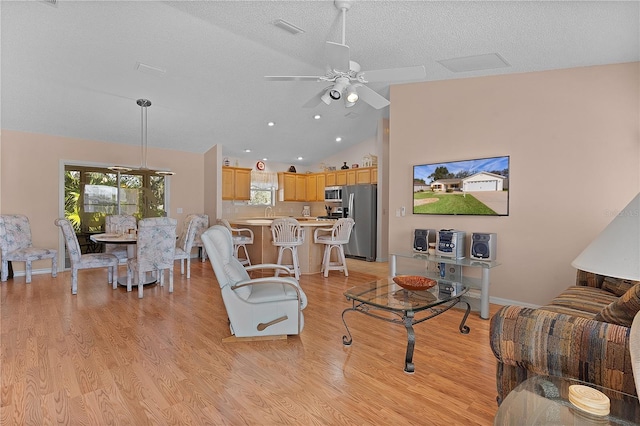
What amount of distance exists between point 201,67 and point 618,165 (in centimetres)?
499

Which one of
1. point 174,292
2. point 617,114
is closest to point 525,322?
point 617,114

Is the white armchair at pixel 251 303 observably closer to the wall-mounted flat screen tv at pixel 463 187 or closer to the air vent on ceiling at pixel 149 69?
the wall-mounted flat screen tv at pixel 463 187

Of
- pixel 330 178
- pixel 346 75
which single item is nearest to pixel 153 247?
pixel 346 75

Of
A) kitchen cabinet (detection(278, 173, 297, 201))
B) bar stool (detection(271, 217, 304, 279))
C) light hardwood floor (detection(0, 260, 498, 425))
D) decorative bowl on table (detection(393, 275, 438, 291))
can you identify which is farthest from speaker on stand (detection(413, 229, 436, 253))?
kitchen cabinet (detection(278, 173, 297, 201))

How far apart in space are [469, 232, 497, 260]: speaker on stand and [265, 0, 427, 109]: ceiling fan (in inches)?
77.5

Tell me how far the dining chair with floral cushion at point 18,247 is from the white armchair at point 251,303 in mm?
4100

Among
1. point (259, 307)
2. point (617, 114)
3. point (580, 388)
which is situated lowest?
point (259, 307)

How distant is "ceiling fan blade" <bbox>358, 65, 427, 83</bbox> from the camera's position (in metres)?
2.73

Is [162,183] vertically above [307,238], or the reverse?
[162,183]

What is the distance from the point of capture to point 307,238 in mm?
5676

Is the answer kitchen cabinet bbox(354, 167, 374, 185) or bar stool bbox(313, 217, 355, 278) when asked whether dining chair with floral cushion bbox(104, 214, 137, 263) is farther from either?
kitchen cabinet bbox(354, 167, 374, 185)

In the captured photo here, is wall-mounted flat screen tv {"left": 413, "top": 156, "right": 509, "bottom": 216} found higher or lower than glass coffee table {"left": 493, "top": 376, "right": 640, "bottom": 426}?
higher

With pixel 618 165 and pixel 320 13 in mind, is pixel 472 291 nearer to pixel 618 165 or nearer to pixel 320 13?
pixel 618 165

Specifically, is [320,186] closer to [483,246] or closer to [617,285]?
[483,246]
